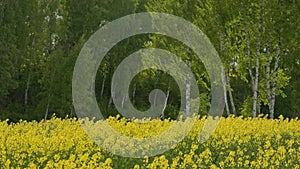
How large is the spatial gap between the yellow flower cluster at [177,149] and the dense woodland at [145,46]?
568 cm

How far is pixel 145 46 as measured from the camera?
30.0 meters

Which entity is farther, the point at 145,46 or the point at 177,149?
the point at 145,46

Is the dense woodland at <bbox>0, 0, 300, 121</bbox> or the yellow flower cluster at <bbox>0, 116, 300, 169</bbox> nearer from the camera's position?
the yellow flower cluster at <bbox>0, 116, 300, 169</bbox>

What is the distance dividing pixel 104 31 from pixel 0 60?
312 inches

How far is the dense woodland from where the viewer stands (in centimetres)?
1788

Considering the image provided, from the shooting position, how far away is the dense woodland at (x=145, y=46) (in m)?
17.9

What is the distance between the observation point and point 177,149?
9.30 meters

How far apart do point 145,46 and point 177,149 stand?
68.8 ft

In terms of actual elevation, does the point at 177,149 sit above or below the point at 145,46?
below

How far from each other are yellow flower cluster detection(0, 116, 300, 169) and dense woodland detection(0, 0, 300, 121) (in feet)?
18.6

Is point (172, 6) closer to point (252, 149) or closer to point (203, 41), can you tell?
point (203, 41)

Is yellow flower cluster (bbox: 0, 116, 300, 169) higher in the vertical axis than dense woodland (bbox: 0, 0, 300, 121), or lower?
lower

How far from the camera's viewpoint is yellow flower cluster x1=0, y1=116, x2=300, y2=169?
727 centimetres

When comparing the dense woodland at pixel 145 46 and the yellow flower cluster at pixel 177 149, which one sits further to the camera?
the dense woodland at pixel 145 46
